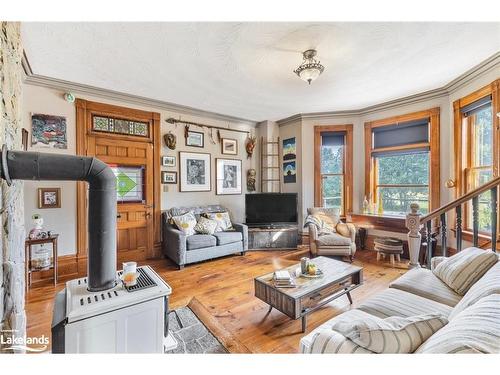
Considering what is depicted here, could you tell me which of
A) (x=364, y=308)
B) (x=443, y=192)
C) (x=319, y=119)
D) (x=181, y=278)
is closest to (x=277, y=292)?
(x=364, y=308)

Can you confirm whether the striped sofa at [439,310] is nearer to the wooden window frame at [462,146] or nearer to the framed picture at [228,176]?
the wooden window frame at [462,146]

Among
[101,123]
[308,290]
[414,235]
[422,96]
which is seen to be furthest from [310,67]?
[101,123]

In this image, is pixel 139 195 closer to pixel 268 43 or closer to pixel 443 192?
pixel 268 43

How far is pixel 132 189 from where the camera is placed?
11.7 ft

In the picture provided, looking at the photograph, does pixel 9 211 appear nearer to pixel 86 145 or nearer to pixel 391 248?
pixel 86 145

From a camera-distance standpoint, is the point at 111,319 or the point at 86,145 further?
the point at 86,145

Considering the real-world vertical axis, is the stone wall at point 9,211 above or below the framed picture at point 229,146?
below

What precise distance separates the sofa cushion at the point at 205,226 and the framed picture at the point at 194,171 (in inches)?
27.7

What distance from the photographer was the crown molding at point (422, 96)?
258 cm

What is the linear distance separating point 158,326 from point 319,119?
4.34 metres

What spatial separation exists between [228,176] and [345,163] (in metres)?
2.37

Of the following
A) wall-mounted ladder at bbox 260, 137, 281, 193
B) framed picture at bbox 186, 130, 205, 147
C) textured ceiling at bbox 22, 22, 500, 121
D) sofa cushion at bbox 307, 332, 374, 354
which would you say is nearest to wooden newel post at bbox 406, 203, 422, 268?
textured ceiling at bbox 22, 22, 500, 121

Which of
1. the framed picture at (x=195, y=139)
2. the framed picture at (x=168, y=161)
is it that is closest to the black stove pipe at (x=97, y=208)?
A: the framed picture at (x=168, y=161)

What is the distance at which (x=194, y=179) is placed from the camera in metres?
4.18
